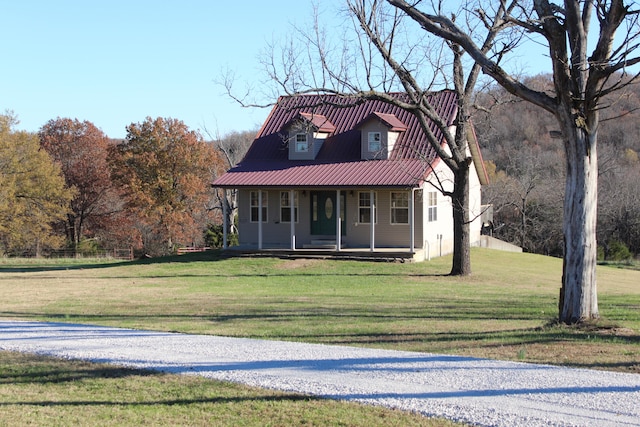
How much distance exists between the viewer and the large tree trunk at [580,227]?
1115 cm

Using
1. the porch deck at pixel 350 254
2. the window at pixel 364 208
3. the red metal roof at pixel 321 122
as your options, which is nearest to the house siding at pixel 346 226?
the window at pixel 364 208

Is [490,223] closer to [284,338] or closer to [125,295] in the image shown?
[125,295]

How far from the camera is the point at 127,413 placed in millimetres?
7328

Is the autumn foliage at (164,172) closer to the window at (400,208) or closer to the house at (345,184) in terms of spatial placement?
the house at (345,184)

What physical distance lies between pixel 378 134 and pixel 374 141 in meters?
0.32

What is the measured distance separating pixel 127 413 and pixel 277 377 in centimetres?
178

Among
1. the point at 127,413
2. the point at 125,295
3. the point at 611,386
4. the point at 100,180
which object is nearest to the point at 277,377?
the point at 127,413

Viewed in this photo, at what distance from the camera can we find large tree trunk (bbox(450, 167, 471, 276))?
22997 millimetres

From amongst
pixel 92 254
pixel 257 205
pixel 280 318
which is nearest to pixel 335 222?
pixel 257 205

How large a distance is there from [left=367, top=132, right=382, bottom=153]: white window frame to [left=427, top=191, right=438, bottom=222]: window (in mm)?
2916

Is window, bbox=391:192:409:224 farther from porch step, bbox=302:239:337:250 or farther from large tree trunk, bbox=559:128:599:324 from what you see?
large tree trunk, bbox=559:128:599:324

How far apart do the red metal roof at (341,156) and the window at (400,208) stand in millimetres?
1292

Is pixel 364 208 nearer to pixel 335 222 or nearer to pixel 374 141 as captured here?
pixel 335 222

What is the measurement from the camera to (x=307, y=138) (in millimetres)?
31078
